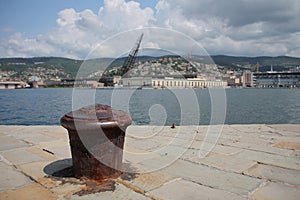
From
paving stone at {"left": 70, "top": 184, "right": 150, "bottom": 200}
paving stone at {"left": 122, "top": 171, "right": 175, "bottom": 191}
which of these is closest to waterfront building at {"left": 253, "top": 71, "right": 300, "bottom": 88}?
paving stone at {"left": 122, "top": 171, "right": 175, "bottom": 191}

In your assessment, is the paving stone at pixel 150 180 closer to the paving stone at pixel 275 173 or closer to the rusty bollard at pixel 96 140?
the rusty bollard at pixel 96 140

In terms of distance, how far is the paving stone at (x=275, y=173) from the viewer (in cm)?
409

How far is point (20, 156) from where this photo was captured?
5.28 metres

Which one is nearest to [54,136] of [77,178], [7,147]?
[7,147]

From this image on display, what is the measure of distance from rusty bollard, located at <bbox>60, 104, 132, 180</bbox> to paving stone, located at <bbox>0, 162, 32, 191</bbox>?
74cm

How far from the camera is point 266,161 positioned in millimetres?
5055

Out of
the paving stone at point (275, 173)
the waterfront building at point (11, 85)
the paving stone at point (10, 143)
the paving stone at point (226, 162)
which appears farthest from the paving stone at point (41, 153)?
the waterfront building at point (11, 85)

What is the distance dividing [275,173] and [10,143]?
5912 millimetres

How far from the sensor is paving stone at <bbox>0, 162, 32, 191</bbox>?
3.73 meters

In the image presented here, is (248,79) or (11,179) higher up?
(248,79)

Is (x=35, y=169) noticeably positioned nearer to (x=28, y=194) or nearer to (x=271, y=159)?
(x=28, y=194)

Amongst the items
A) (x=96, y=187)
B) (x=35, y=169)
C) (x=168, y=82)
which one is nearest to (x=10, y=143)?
(x=35, y=169)

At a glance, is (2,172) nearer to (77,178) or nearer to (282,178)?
(77,178)

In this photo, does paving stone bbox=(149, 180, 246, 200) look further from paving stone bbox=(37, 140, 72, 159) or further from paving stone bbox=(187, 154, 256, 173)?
paving stone bbox=(37, 140, 72, 159)
